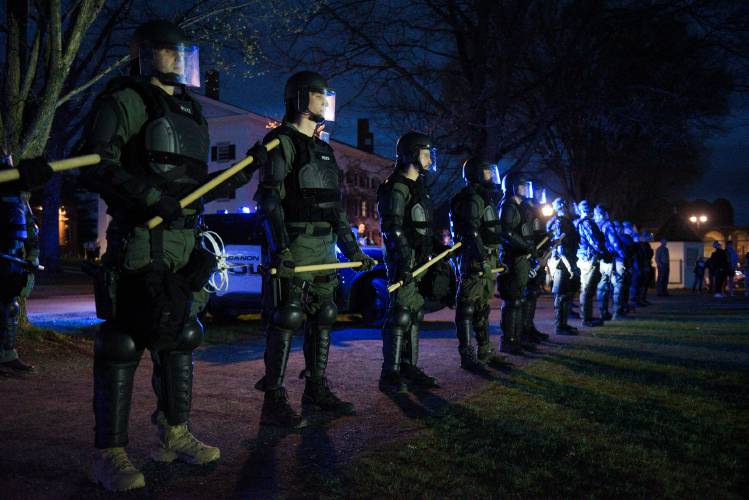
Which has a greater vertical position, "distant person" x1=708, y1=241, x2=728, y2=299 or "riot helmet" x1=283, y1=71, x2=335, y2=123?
"riot helmet" x1=283, y1=71, x2=335, y2=123

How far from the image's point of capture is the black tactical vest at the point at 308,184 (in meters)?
5.01

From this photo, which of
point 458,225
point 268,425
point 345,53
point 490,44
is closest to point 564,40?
point 490,44

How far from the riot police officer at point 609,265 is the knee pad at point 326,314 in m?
9.96

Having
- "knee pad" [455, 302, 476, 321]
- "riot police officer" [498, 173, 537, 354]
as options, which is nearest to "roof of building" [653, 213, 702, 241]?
"riot police officer" [498, 173, 537, 354]

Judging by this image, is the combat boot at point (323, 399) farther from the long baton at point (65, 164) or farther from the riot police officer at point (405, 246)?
the long baton at point (65, 164)

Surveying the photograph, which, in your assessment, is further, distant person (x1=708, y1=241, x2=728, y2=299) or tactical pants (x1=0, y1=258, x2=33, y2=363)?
distant person (x1=708, y1=241, x2=728, y2=299)

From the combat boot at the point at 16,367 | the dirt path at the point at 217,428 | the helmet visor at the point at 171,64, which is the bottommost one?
the dirt path at the point at 217,428

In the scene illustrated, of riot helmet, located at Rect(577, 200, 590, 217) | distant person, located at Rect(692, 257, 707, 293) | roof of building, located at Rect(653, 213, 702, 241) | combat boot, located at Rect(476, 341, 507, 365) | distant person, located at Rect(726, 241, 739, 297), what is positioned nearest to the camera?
combat boot, located at Rect(476, 341, 507, 365)

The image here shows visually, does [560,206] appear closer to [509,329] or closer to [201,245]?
[509,329]

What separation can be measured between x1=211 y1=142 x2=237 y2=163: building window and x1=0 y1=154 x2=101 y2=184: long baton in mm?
39816

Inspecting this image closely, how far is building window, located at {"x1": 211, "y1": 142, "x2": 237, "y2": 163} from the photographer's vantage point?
4225 cm

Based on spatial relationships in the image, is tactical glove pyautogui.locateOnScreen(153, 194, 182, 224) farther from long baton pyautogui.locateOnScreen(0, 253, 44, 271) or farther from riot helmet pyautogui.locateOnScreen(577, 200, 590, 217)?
riot helmet pyautogui.locateOnScreen(577, 200, 590, 217)

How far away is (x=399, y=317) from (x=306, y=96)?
89.8 inches

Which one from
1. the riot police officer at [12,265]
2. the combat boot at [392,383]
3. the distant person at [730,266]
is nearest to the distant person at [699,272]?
the distant person at [730,266]
